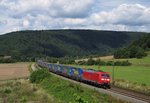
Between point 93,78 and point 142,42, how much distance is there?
130 m

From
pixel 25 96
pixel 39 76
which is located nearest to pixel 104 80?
pixel 25 96

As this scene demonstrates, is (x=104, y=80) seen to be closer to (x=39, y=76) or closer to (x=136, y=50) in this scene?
(x=39, y=76)

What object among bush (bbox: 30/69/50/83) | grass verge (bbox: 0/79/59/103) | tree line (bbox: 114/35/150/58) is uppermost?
tree line (bbox: 114/35/150/58)

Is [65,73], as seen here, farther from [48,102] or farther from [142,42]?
[142,42]

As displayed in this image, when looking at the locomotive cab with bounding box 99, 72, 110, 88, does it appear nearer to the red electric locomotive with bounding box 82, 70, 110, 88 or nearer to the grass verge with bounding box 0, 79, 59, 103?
the red electric locomotive with bounding box 82, 70, 110, 88

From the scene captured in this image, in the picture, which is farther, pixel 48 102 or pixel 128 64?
pixel 128 64

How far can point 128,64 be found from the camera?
122 m

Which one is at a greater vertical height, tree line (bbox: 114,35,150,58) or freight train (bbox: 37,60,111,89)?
tree line (bbox: 114,35,150,58)

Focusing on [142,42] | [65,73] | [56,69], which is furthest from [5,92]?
[142,42]

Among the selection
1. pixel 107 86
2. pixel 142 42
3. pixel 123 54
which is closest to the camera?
pixel 107 86

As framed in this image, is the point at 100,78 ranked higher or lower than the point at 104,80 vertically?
higher

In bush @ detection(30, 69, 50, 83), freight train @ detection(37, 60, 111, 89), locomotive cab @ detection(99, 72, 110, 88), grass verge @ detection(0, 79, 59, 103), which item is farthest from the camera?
bush @ detection(30, 69, 50, 83)

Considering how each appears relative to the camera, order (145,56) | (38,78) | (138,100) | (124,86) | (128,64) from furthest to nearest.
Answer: (145,56) < (128,64) < (38,78) < (124,86) < (138,100)

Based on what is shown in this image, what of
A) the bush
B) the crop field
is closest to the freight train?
the bush
